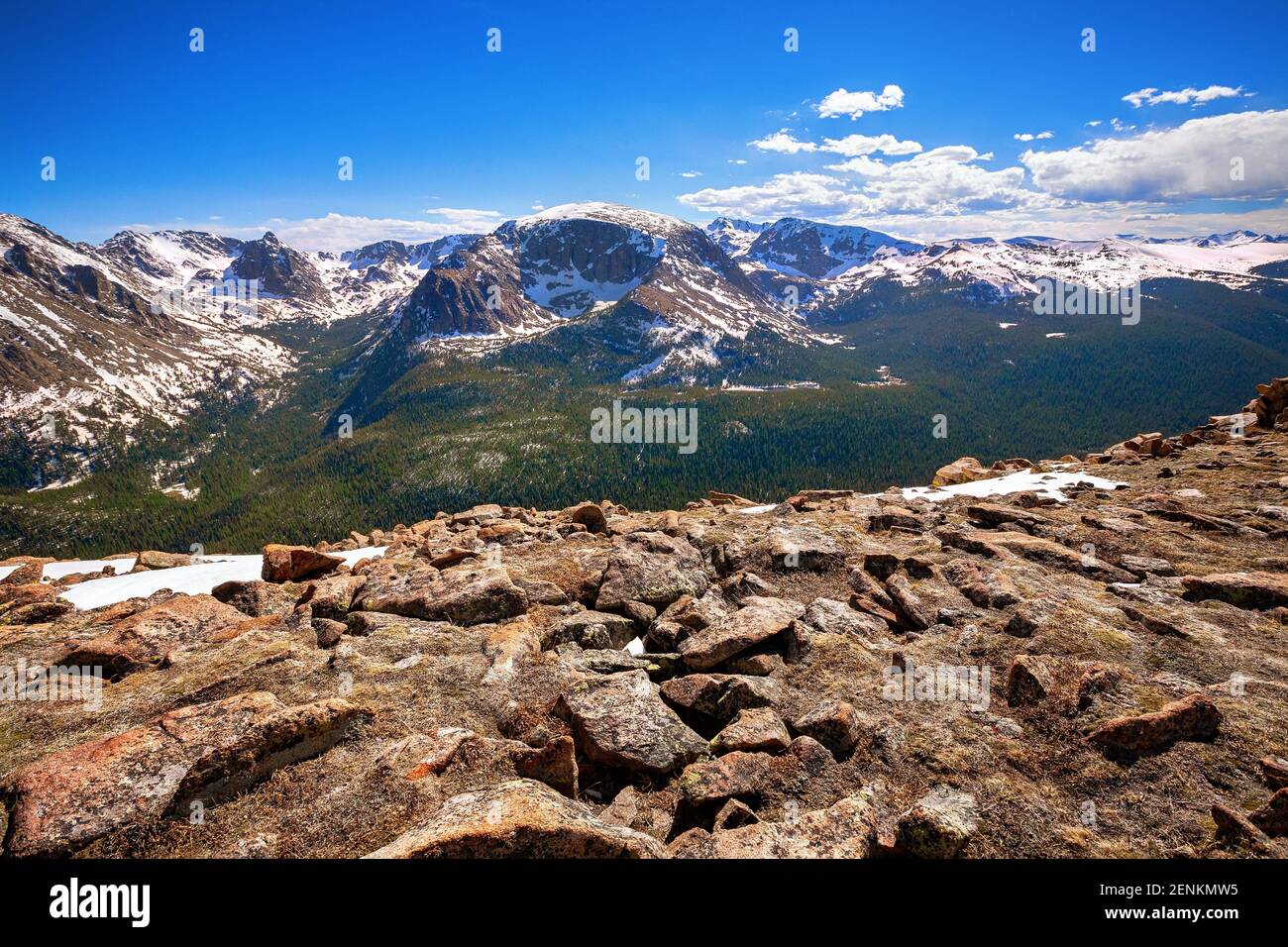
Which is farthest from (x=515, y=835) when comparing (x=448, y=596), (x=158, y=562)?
(x=158, y=562)

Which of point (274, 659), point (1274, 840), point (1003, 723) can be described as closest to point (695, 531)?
point (1003, 723)

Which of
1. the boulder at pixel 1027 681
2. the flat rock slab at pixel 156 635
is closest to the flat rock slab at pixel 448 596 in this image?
the flat rock slab at pixel 156 635

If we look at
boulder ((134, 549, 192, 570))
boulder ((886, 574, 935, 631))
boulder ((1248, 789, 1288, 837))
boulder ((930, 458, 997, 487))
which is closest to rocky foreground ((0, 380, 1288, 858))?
boulder ((1248, 789, 1288, 837))

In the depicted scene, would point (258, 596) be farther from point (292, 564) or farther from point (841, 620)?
point (841, 620)

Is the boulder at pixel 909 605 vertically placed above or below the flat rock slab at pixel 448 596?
below

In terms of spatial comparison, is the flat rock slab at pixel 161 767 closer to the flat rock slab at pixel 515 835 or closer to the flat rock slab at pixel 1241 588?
the flat rock slab at pixel 515 835

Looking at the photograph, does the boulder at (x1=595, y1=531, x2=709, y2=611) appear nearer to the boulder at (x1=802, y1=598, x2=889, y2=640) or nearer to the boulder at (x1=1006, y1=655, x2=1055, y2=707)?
the boulder at (x1=802, y1=598, x2=889, y2=640)
